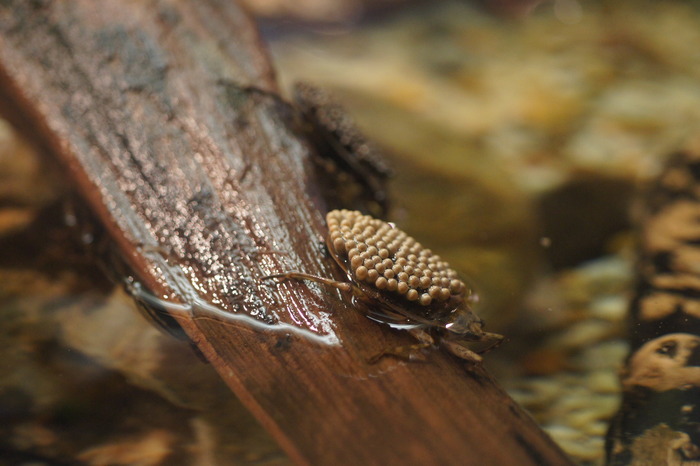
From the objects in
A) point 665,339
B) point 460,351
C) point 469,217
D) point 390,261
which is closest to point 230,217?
point 390,261

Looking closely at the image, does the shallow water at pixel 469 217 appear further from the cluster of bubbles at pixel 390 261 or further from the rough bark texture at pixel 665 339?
the cluster of bubbles at pixel 390 261

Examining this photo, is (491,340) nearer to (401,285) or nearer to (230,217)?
(401,285)

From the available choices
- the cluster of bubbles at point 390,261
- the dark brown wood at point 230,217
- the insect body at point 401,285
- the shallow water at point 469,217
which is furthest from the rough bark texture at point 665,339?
the cluster of bubbles at point 390,261

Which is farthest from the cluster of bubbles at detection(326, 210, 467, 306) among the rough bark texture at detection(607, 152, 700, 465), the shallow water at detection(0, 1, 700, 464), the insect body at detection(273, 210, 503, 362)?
the rough bark texture at detection(607, 152, 700, 465)

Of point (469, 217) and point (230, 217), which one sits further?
point (469, 217)

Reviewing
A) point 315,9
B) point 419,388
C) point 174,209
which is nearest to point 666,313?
point 419,388

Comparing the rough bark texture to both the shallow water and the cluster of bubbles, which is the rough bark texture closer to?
the shallow water
